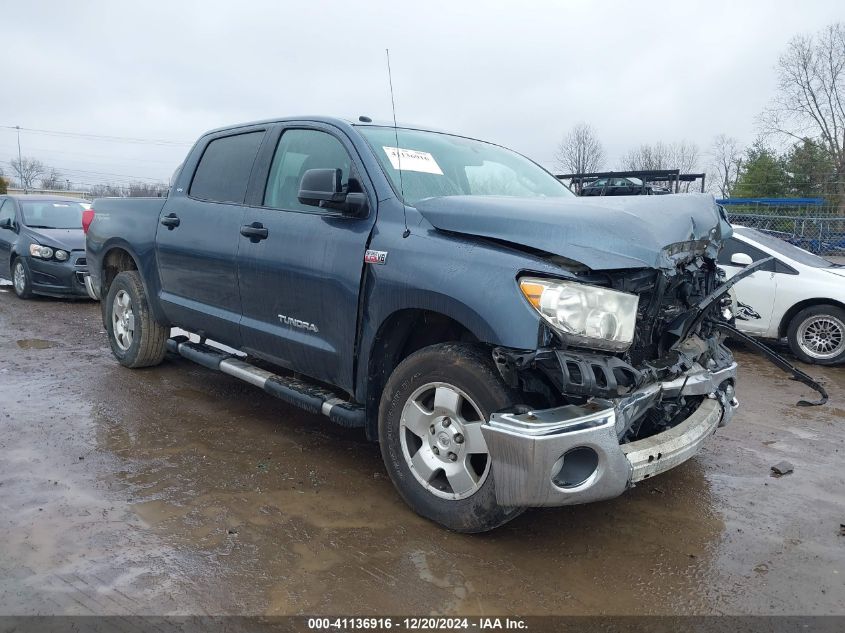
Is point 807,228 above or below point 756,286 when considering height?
above

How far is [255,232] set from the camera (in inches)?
158

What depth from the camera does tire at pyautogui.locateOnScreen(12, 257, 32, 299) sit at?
9914mm

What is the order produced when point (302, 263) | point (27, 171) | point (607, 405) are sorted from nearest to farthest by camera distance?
point (607, 405)
point (302, 263)
point (27, 171)

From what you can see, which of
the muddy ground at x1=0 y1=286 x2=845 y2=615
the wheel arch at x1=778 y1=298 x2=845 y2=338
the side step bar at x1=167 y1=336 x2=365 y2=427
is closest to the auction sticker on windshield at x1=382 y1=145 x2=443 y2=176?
the side step bar at x1=167 y1=336 x2=365 y2=427

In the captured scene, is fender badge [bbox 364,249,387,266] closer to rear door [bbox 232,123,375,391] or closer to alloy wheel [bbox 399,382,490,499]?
rear door [bbox 232,123,375,391]

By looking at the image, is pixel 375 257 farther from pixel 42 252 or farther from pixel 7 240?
pixel 7 240

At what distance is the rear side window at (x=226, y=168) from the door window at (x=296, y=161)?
0.91ft

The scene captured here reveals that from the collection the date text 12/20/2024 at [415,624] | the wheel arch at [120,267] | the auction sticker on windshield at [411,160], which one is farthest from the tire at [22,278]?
the date text 12/20/2024 at [415,624]

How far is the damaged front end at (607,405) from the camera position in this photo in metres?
2.60

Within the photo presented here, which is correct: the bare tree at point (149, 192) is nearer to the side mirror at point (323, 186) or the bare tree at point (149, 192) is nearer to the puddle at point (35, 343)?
the puddle at point (35, 343)

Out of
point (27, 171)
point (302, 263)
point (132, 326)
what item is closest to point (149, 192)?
point (132, 326)

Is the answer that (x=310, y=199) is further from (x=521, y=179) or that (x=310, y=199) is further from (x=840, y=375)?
(x=840, y=375)

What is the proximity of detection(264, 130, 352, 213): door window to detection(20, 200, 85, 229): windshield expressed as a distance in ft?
27.0

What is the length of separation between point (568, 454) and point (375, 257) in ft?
4.45
